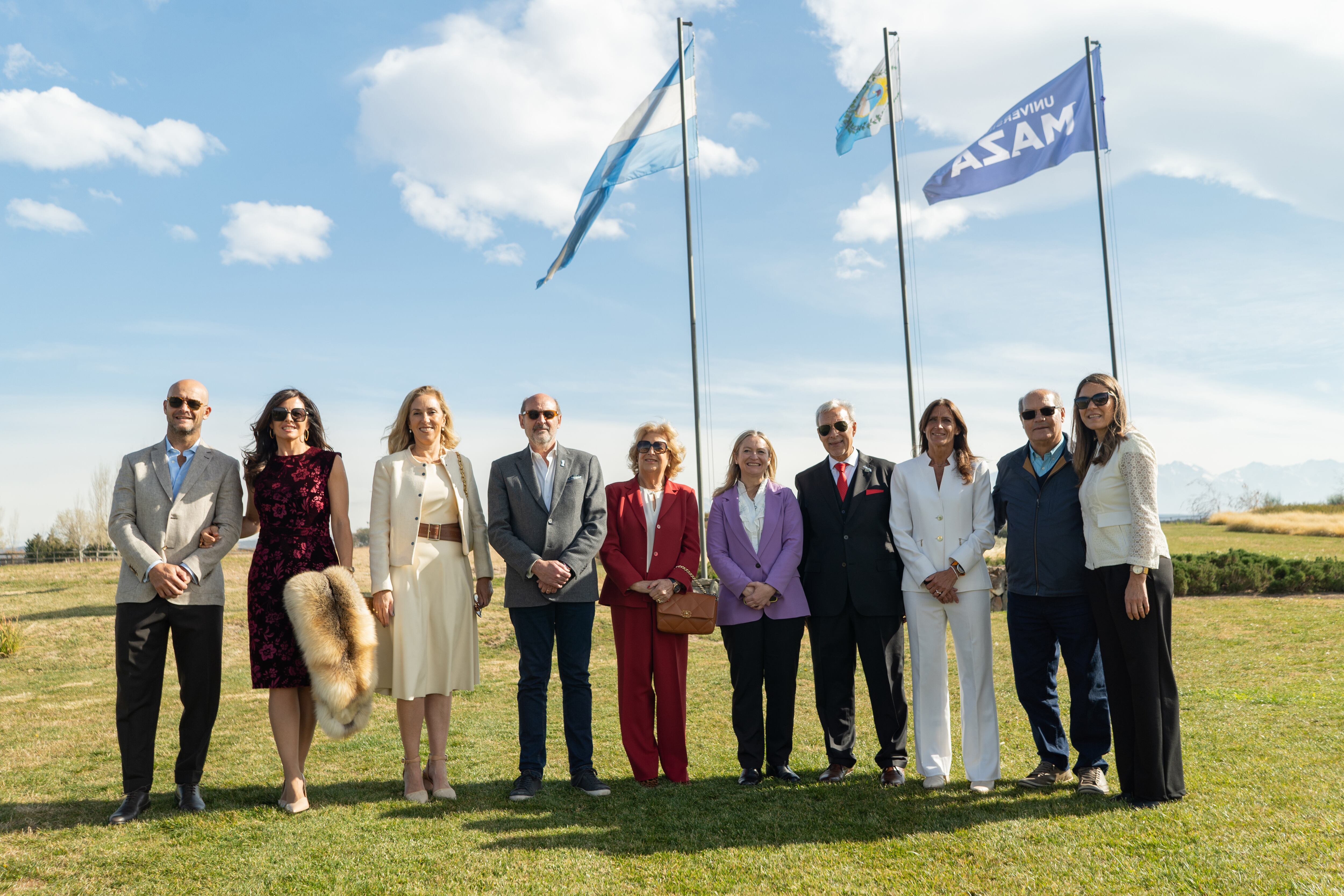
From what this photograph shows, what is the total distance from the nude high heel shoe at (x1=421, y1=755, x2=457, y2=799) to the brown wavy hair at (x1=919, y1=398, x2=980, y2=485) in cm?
350

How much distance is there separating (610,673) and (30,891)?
7380 mm

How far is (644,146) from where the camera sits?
12.1m

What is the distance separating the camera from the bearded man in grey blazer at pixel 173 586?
4871mm

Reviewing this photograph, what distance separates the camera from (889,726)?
529cm

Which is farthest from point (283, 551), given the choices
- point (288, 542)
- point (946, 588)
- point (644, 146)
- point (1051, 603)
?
point (644, 146)

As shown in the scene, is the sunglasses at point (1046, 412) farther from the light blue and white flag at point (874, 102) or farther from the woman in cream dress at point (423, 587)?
the light blue and white flag at point (874, 102)

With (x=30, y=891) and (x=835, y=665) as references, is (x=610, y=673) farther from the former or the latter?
(x=30, y=891)

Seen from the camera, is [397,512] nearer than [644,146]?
Yes

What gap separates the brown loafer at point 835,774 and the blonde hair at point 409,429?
309 centimetres

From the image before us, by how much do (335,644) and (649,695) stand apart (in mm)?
1921

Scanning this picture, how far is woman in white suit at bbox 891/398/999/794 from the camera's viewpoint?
504 centimetres

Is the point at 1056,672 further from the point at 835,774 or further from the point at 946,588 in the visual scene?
the point at 835,774

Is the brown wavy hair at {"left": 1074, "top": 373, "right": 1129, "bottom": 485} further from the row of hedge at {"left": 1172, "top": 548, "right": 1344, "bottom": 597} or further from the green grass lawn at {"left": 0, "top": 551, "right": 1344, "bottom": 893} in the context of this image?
the row of hedge at {"left": 1172, "top": 548, "right": 1344, "bottom": 597}

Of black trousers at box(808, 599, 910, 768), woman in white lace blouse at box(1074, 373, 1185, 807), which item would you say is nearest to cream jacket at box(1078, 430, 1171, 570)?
woman in white lace blouse at box(1074, 373, 1185, 807)
